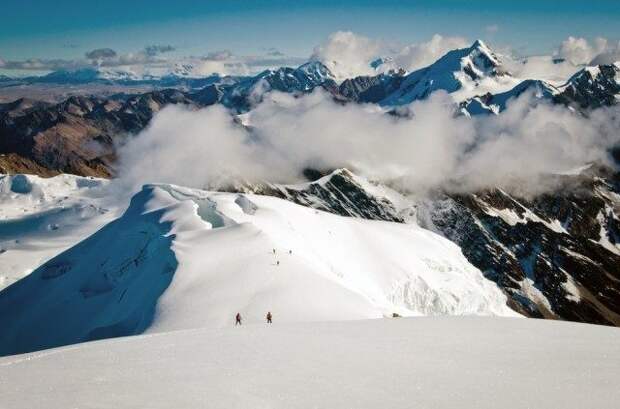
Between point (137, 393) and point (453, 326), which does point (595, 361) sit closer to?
point (453, 326)

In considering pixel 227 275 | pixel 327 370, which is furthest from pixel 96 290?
pixel 327 370

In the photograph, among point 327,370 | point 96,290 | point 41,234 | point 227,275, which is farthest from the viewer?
point 41,234

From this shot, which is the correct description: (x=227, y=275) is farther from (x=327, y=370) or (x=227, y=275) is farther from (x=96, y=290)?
(x=327, y=370)

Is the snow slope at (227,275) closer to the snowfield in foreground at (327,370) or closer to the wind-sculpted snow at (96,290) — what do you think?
the wind-sculpted snow at (96,290)

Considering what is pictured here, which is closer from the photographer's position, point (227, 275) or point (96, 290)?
point (227, 275)

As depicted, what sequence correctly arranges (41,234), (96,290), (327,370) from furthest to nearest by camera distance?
(41,234) < (96,290) < (327,370)

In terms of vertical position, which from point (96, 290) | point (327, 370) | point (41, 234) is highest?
point (327, 370)
